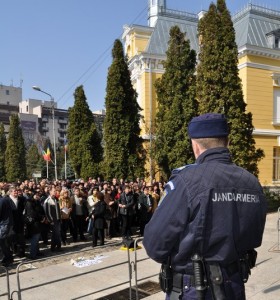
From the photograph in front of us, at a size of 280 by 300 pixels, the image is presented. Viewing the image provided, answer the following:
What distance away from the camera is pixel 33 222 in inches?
364

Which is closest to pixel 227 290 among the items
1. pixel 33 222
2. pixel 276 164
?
pixel 33 222

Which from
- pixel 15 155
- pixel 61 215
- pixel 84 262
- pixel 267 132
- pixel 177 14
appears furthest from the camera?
pixel 15 155

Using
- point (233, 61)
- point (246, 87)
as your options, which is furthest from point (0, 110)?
point (233, 61)

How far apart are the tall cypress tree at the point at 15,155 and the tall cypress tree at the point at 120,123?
74.7 ft

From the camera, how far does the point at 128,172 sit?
20562 mm

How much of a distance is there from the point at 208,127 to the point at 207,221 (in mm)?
586

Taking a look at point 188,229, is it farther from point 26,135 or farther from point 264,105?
point 26,135

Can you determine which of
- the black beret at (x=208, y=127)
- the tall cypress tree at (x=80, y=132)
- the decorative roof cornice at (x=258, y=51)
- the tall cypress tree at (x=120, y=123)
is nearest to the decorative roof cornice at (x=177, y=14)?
the decorative roof cornice at (x=258, y=51)

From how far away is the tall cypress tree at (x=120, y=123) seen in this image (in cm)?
2048

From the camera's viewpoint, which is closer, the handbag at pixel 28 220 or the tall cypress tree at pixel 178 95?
the handbag at pixel 28 220

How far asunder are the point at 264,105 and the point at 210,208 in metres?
25.2

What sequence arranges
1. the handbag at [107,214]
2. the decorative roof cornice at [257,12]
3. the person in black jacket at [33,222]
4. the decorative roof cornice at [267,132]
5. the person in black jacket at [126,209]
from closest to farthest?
the person in black jacket at [33,222] → the handbag at [107,214] → the person in black jacket at [126,209] → the decorative roof cornice at [267,132] → the decorative roof cornice at [257,12]

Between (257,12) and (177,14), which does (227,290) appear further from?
(177,14)

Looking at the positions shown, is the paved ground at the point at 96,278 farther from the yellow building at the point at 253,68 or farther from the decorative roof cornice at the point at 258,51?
the decorative roof cornice at the point at 258,51
